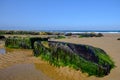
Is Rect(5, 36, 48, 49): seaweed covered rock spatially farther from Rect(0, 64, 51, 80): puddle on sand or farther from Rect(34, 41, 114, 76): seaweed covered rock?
Rect(0, 64, 51, 80): puddle on sand

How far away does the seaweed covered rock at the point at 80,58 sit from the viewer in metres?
7.03

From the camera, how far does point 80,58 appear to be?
7.41m

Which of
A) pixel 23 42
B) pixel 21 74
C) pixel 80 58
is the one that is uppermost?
pixel 80 58

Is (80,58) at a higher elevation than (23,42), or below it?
higher

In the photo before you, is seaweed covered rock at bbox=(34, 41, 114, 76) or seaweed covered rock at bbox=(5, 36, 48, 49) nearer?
seaweed covered rock at bbox=(34, 41, 114, 76)

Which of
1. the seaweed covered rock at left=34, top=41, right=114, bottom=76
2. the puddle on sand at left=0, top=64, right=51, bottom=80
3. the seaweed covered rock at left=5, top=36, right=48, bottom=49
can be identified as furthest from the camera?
the seaweed covered rock at left=5, top=36, right=48, bottom=49

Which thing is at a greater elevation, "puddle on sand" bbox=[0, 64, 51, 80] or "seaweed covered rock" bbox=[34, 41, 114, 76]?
"seaweed covered rock" bbox=[34, 41, 114, 76]

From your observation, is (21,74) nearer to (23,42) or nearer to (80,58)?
(80,58)

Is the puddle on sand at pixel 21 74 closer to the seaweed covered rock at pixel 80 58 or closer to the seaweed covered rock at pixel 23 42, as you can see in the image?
the seaweed covered rock at pixel 80 58

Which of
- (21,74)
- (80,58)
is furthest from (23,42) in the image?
(80,58)

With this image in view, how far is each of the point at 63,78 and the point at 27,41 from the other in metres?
10.3

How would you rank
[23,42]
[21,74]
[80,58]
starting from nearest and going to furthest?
1. [80,58]
2. [21,74]
3. [23,42]

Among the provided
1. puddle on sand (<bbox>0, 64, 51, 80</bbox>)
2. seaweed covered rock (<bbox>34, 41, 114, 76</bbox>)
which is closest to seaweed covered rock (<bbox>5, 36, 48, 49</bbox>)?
seaweed covered rock (<bbox>34, 41, 114, 76</bbox>)

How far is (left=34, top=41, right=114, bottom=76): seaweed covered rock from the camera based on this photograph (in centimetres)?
703
